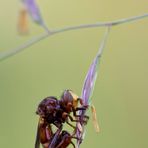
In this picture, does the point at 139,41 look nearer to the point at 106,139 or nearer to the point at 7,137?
the point at 106,139

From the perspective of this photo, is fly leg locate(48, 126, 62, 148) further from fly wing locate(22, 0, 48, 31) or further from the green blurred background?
the green blurred background

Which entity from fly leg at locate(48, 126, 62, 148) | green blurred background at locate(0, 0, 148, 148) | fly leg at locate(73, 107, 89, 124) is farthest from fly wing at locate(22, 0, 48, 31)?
green blurred background at locate(0, 0, 148, 148)

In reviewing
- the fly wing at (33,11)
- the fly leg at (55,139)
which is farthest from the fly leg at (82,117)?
the fly wing at (33,11)

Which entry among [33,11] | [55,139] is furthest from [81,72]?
[33,11]

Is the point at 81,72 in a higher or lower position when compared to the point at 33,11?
higher

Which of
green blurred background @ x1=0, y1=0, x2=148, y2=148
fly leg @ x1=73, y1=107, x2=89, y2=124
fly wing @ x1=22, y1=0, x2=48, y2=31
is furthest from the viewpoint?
green blurred background @ x1=0, y1=0, x2=148, y2=148

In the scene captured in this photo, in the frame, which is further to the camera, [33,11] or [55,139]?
[55,139]

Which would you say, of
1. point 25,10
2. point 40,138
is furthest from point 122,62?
point 25,10

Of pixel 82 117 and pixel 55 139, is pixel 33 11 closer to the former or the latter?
pixel 82 117

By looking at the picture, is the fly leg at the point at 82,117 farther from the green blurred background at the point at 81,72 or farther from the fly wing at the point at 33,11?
the green blurred background at the point at 81,72
